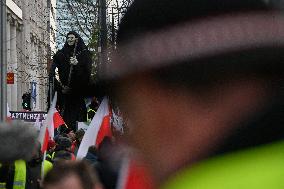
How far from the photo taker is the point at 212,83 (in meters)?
0.72

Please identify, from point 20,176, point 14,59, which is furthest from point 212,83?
point 14,59

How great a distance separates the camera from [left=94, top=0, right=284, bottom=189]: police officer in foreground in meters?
0.70

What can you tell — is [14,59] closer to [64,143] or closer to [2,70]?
[2,70]

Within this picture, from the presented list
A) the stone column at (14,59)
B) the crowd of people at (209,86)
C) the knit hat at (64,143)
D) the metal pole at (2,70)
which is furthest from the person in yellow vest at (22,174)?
the stone column at (14,59)

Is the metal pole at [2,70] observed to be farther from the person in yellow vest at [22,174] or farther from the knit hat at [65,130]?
the person in yellow vest at [22,174]

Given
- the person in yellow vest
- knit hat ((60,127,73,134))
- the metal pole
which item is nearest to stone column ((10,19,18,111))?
the metal pole

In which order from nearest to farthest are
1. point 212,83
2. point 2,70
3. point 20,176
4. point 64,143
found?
1. point 212,83
2. point 20,176
3. point 64,143
4. point 2,70

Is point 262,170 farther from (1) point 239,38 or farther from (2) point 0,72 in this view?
(2) point 0,72

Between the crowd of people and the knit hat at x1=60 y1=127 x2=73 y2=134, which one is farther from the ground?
the crowd of people

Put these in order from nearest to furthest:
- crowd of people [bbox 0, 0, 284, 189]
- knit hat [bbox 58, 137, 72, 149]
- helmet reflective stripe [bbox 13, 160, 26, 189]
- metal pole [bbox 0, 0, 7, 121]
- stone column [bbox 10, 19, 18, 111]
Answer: crowd of people [bbox 0, 0, 284, 189], helmet reflective stripe [bbox 13, 160, 26, 189], knit hat [bbox 58, 137, 72, 149], metal pole [bbox 0, 0, 7, 121], stone column [bbox 10, 19, 18, 111]

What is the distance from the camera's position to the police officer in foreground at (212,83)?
0.70 m

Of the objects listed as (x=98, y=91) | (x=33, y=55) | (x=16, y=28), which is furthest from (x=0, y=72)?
(x=33, y=55)

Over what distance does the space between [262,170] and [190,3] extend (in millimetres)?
190

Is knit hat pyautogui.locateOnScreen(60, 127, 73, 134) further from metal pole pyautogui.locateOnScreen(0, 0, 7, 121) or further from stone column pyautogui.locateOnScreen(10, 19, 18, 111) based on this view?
stone column pyautogui.locateOnScreen(10, 19, 18, 111)
